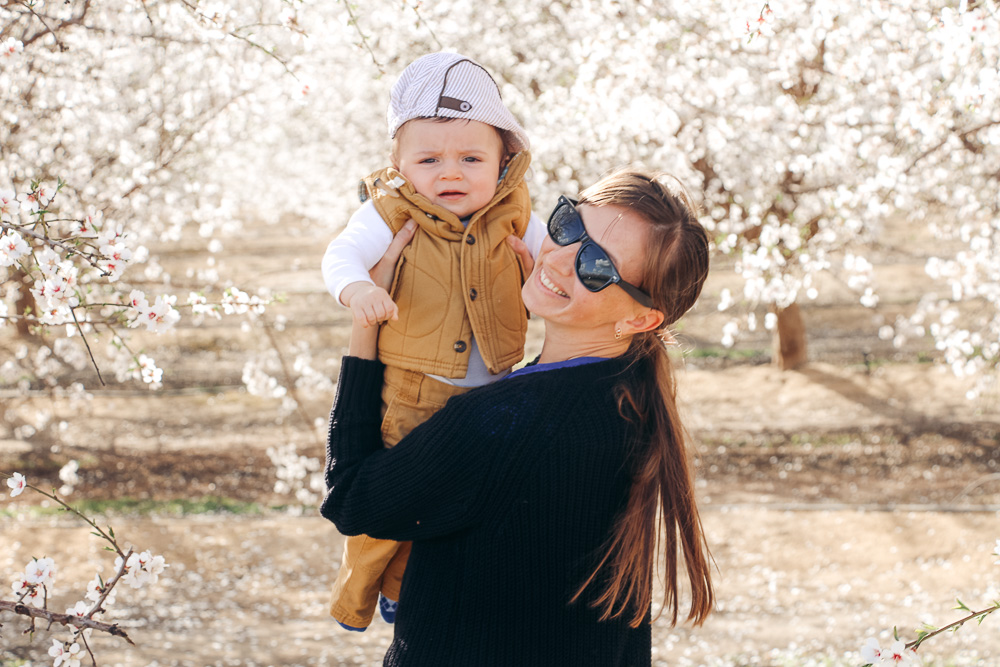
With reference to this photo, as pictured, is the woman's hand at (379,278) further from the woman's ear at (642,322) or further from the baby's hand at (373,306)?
the woman's ear at (642,322)

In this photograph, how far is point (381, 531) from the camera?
1676mm

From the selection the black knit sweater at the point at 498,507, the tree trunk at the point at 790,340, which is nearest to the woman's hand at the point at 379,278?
the black knit sweater at the point at 498,507

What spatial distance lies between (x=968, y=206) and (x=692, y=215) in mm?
7177

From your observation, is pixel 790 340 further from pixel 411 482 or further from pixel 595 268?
pixel 411 482

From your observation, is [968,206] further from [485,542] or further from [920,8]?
[485,542]

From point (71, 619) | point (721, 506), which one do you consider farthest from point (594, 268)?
point (721, 506)

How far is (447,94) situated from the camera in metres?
1.93

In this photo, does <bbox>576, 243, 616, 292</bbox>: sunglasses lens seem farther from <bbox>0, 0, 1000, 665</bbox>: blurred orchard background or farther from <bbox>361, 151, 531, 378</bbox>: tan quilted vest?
<bbox>0, 0, 1000, 665</bbox>: blurred orchard background

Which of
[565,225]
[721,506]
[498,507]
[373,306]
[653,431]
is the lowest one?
[721,506]

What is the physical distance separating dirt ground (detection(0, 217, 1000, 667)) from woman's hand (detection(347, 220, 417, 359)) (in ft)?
4.96

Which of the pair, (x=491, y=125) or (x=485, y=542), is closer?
(x=485, y=542)

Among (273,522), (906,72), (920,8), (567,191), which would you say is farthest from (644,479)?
(567,191)

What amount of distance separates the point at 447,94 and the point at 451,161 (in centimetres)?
15

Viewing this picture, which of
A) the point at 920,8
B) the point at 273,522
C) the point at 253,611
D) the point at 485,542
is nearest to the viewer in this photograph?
the point at 485,542
